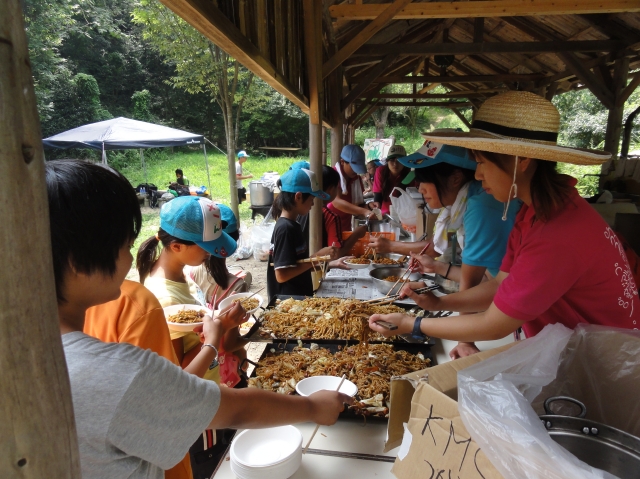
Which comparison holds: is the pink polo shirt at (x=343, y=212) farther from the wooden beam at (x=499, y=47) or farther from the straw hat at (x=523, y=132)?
the straw hat at (x=523, y=132)

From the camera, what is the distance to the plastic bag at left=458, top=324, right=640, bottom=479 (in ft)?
2.53

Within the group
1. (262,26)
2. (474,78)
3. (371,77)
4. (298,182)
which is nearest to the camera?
(262,26)

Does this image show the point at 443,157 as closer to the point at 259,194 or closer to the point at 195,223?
the point at 195,223

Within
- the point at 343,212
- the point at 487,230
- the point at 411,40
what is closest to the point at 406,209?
the point at 343,212

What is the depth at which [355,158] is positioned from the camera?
570cm

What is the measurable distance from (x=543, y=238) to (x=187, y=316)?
4.66 feet

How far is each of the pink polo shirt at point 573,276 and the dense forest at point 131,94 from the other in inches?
464

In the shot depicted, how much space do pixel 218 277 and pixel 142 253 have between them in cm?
58

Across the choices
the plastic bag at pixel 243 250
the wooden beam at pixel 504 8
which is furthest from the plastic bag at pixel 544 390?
the plastic bag at pixel 243 250

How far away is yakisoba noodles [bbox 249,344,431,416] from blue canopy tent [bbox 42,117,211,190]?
31.6 feet

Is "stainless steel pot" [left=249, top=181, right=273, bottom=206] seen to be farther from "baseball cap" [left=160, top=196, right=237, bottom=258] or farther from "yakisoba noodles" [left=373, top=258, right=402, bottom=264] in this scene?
"baseball cap" [left=160, top=196, right=237, bottom=258]

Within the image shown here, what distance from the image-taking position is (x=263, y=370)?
188 cm

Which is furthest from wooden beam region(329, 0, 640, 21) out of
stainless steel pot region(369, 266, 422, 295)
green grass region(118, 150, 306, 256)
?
green grass region(118, 150, 306, 256)

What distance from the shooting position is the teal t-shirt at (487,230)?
2.06m
